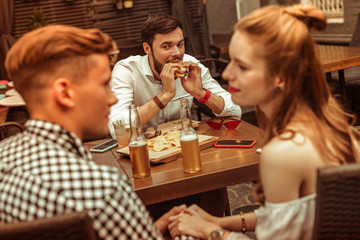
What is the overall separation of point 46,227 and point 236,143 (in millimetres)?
1096

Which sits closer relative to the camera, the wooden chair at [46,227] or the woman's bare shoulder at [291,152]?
the wooden chair at [46,227]

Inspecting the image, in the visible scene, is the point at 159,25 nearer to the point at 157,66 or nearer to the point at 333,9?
the point at 157,66

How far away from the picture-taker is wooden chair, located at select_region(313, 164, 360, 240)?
0.91 metres

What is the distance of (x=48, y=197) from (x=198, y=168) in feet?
2.37

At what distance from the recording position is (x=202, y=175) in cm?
150

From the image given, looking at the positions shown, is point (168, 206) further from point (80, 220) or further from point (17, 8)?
point (17, 8)

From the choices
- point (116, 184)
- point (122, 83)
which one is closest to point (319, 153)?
point (116, 184)

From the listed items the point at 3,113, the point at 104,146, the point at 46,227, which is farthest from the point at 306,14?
the point at 3,113

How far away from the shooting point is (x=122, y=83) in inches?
99.8

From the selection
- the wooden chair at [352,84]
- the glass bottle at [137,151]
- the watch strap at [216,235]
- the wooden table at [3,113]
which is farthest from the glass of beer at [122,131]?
the wooden chair at [352,84]

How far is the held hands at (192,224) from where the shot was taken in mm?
1360

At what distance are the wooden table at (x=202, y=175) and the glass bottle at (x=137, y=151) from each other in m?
0.03

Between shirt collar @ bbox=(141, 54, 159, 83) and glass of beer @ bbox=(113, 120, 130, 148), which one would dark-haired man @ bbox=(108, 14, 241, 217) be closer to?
shirt collar @ bbox=(141, 54, 159, 83)

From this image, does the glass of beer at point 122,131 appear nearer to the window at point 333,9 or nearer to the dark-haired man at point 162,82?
the dark-haired man at point 162,82
